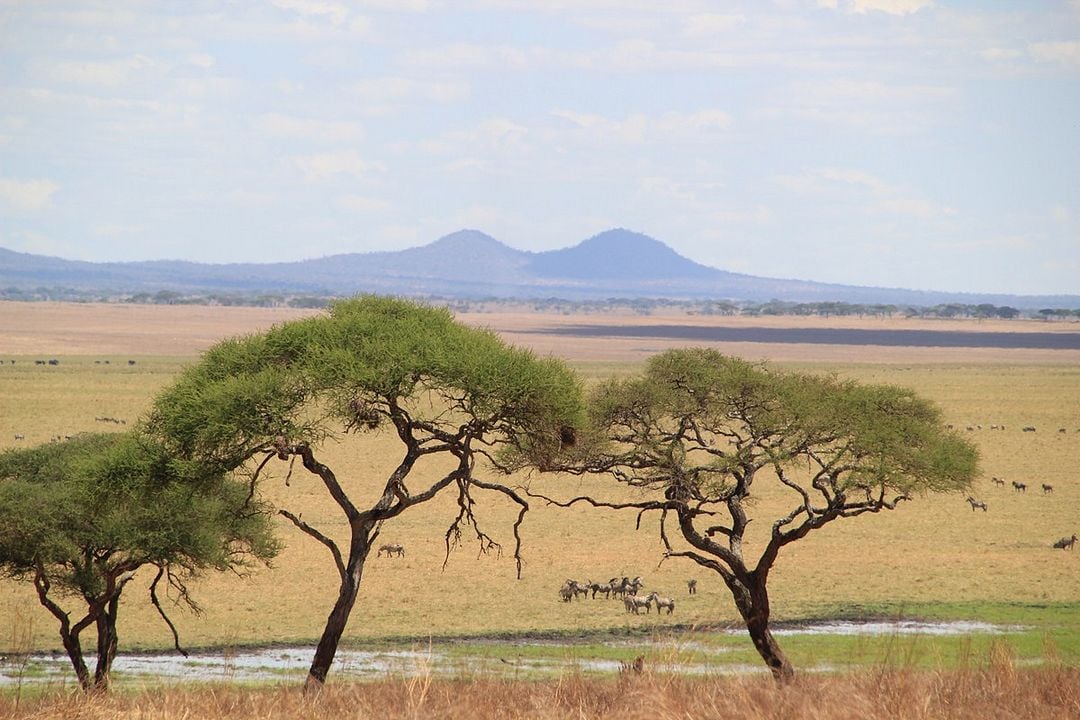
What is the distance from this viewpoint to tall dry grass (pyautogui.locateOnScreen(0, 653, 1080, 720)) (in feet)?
31.6

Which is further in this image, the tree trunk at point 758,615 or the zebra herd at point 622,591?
the zebra herd at point 622,591

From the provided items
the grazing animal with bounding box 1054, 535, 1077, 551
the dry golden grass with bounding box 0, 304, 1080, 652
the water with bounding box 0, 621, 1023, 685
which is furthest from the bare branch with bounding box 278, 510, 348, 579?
the grazing animal with bounding box 1054, 535, 1077, 551

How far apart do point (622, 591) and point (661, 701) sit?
23901mm

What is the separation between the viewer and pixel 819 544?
42.1 metres

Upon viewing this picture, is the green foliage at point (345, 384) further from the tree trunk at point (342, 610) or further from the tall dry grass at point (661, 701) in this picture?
the tall dry grass at point (661, 701)

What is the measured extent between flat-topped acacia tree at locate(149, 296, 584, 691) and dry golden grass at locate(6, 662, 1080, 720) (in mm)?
7235

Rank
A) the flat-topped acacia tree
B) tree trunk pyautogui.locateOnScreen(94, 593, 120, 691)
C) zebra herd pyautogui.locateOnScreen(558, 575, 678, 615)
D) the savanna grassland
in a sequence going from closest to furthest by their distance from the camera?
the savanna grassland, the flat-topped acacia tree, tree trunk pyautogui.locateOnScreen(94, 593, 120, 691), zebra herd pyautogui.locateOnScreen(558, 575, 678, 615)

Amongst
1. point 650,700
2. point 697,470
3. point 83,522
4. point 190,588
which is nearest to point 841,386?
point 697,470

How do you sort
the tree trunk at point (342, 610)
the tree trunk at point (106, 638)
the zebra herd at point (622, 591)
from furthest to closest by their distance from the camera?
the zebra herd at point (622, 591) < the tree trunk at point (106, 638) < the tree trunk at point (342, 610)

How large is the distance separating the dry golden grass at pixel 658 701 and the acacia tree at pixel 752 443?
422 inches

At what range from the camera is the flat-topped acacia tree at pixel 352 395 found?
18.4 metres

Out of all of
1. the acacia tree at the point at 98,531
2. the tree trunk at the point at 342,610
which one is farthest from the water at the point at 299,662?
the tree trunk at the point at 342,610

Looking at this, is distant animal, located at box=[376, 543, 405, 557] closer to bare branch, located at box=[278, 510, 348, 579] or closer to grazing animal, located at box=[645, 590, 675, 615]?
grazing animal, located at box=[645, 590, 675, 615]

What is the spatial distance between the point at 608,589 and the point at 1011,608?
9561 millimetres
